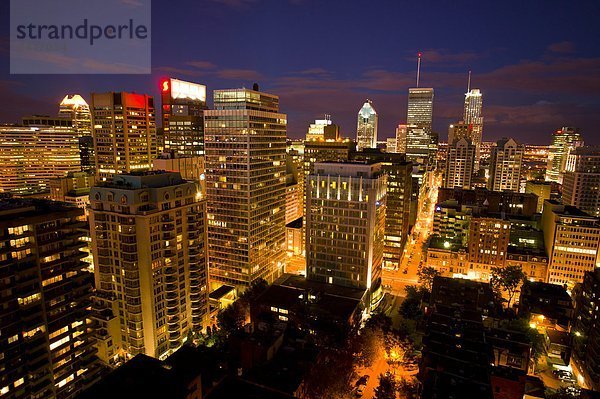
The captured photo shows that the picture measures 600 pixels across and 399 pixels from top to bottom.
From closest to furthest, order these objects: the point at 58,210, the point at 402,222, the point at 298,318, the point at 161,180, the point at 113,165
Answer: the point at 58,210 < the point at 161,180 < the point at 298,318 < the point at 402,222 < the point at 113,165

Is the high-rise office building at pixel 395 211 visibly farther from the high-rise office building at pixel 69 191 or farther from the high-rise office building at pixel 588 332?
the high-rise office building at pixel 69 191

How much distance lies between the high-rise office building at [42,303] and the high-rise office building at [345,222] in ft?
197

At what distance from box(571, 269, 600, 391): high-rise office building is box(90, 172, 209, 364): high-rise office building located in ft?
284

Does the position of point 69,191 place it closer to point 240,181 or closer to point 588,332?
point 240,181

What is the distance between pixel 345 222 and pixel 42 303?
7118 centimetres

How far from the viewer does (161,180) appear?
81.6 meters

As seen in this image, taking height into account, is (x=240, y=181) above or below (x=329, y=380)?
above

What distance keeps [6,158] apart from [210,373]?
195466 millimetres

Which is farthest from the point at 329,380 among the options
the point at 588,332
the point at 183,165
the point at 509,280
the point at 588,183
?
the point at 588,183

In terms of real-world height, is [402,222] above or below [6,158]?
below

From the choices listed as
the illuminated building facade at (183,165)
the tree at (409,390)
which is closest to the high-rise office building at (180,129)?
the illuminated building facade at (183,165)

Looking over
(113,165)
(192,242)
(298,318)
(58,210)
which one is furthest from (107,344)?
(113,165)

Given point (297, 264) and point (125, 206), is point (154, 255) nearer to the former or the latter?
point (125, 206)

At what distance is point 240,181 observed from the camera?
4360 inches
